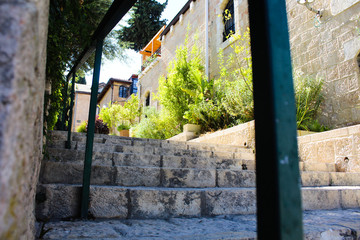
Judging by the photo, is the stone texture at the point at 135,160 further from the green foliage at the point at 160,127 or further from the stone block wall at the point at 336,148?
the green foliage at the point at 160,127

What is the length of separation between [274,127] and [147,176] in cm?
203

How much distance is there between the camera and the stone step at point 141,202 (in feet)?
5.75

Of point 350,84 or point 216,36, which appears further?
point 216,36

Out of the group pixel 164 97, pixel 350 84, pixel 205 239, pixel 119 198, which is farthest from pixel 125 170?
pixel 164 97

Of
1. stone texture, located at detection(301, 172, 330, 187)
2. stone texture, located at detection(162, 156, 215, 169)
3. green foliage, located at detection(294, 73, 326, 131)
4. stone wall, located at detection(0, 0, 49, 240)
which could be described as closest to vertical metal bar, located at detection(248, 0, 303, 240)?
stone wall, located at detection(0, 0, 49, 240)

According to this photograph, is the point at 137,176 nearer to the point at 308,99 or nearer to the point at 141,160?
the point at 141,160

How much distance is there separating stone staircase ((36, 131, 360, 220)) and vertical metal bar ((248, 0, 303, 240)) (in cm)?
154

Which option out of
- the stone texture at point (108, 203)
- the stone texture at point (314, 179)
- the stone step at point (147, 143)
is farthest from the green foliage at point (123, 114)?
the stone texture at point (108, 203)

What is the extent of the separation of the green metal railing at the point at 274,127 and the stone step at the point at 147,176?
195cm

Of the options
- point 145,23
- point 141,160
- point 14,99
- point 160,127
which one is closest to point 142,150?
point 141,160

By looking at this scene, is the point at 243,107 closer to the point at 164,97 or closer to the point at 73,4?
the point at 164,97

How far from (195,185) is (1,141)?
2270 mm

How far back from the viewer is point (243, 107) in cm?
602

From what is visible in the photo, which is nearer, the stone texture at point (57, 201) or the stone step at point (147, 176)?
the stone texture at point (57, 201)
